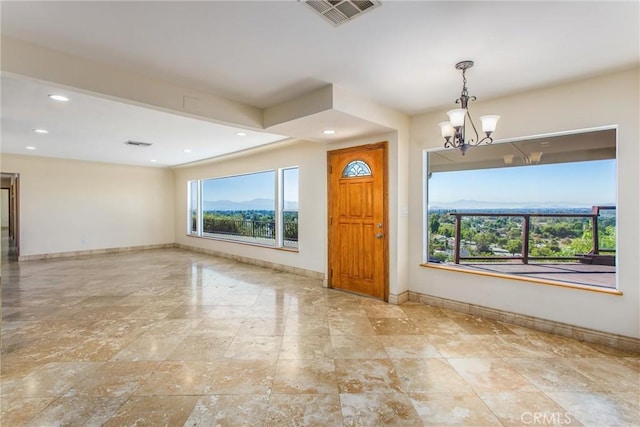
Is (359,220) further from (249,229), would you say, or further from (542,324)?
(249,229)

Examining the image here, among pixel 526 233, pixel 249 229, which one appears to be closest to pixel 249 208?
pixel 249 229

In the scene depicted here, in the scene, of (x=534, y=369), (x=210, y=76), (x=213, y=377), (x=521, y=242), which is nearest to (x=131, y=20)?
(x=210, y=76)

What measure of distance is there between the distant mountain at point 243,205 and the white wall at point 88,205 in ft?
6.13

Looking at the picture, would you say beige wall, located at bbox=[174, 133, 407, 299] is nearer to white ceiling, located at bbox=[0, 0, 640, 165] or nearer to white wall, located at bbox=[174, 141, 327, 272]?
white wall, located at bbox=[174, 141, 327, 272]

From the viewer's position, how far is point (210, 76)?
2.99 meters

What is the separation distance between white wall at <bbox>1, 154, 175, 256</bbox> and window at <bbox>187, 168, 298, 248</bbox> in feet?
3.85

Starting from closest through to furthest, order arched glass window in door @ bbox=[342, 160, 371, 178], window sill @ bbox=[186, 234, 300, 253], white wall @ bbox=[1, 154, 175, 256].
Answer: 1. arched glass window in door @ bbox=[342, 160, 371, 178]
2. window sill @ bbox=[186, 234, 300, 253]
3. white wall @ bbox=[1, 154, 175, 256]

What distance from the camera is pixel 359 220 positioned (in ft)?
14.9

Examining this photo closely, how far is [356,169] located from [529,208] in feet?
7.51

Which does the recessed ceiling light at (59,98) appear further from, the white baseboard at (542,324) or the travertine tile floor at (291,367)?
the white baseboard at (542,324)

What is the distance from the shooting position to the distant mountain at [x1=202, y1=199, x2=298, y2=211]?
6662 mm
